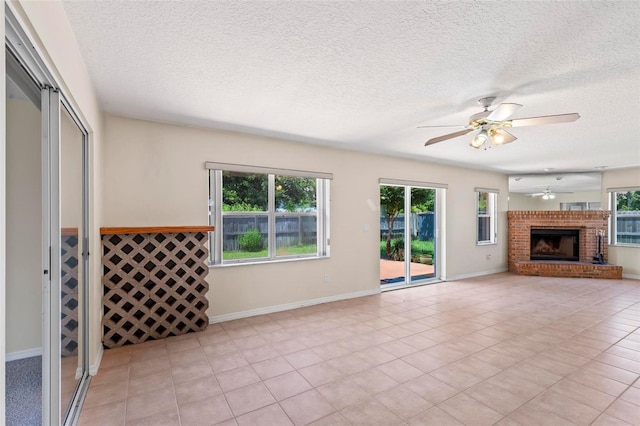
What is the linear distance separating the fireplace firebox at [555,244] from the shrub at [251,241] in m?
6.63

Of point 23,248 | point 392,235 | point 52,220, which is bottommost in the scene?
point 392,235

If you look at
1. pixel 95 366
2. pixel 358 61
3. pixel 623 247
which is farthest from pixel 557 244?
pixel 95 366

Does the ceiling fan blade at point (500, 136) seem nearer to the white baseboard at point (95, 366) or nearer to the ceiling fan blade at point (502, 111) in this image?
the ceiling fan blade at point (502, 111)

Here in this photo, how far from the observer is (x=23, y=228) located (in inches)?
54.4

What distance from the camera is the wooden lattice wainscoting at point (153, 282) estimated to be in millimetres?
3027

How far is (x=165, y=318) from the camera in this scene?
3.27 meters

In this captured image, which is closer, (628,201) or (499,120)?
(499,120)

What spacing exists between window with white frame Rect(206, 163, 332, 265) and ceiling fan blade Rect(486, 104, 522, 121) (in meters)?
2.41

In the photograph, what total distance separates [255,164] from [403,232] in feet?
10.3

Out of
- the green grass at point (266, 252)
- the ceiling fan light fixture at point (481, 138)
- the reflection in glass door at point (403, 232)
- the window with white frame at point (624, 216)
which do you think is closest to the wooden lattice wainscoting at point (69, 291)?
the green grass at point (266, 252)

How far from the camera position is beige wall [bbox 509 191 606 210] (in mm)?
7412

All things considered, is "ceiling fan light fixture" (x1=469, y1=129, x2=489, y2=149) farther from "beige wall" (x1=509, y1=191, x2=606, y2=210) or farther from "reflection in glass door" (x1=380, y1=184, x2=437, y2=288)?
"beige wall" (x1=509, y1=191, x2=606, y2=210)

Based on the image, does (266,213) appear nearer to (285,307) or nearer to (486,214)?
(285,307)

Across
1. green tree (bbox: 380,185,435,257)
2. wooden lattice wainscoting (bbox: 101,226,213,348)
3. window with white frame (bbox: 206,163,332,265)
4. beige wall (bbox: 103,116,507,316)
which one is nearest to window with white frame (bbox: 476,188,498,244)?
beige wall (bbox: 103,116,507,316)
